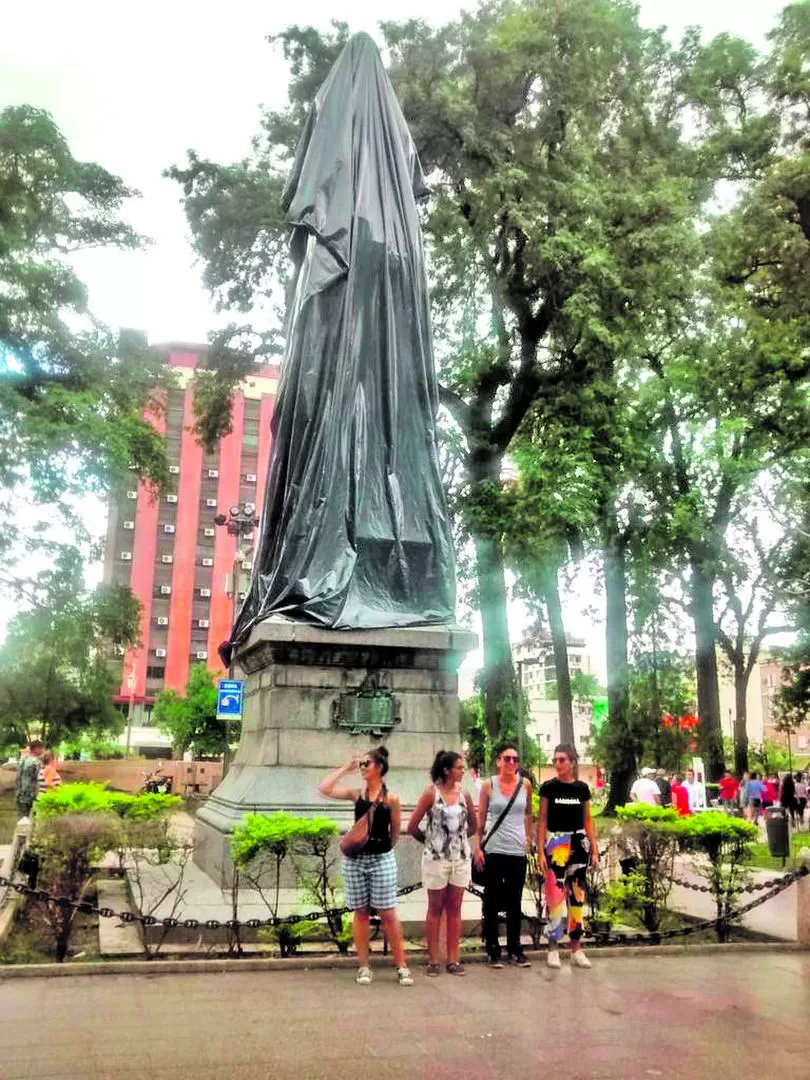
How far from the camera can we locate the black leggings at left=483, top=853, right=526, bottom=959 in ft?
23.6

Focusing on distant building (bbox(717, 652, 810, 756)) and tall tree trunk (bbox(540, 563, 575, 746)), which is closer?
tall tree trunk (bbox(540, 563, 575, 746))

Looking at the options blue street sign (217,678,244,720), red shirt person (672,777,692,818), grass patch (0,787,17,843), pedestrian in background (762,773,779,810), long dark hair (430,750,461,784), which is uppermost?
blue street sign (217,678,244,720)

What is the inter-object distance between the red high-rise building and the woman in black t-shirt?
64.5 meters

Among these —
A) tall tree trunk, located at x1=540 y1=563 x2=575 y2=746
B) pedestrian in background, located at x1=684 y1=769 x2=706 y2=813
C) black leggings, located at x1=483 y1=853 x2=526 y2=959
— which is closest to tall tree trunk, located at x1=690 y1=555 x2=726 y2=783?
tall tree trunk, located at x1=540 y1=563 x2=575 y2=746

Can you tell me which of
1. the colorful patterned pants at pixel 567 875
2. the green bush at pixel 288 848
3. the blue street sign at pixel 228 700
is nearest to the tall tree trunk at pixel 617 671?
the blue street sign at pixel 228 700

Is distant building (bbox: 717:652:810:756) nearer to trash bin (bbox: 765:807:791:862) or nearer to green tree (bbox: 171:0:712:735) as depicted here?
green tree (bbox: 171:0:712:735)

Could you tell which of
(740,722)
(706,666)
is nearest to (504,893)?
(706,666)

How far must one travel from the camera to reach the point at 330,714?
9969 millimetres

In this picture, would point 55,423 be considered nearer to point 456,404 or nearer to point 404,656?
point 456,404

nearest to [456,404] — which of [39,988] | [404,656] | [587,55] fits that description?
[587,55]

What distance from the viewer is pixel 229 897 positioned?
8.47 m

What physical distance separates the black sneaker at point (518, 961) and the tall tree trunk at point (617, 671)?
17.9 metres

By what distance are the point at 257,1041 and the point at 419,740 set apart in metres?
5.19

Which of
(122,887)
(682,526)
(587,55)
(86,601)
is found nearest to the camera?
(122,887)
